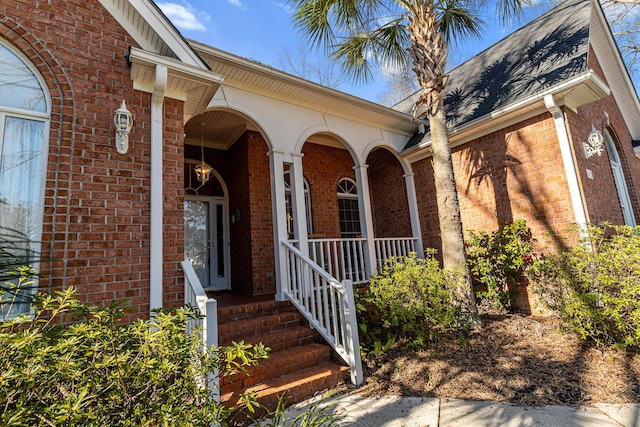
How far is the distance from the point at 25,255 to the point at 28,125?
4.49 feet

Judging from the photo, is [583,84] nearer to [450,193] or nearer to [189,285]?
[450,193]

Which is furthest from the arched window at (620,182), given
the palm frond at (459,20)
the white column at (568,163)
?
the palm frond at (459,20)

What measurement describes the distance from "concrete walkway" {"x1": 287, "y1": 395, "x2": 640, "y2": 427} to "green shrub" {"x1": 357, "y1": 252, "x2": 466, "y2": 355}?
1.18m

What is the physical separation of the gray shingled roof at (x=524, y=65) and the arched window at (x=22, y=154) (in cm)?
680

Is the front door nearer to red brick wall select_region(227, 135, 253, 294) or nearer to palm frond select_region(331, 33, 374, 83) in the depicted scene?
red brick wall select_region(227, 135, 253, 294)

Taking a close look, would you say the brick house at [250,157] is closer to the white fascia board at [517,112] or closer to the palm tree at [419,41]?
the white fascia board at [517,112]

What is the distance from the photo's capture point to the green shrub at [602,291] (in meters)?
3.68

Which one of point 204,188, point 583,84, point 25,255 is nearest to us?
point 25,255

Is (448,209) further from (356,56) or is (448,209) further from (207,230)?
(207,230)

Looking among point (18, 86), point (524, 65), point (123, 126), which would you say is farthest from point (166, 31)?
point (524, 65)

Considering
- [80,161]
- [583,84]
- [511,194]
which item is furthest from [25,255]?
[583,84]

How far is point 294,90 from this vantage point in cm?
577

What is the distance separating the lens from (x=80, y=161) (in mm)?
3363

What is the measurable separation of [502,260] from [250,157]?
555cm
